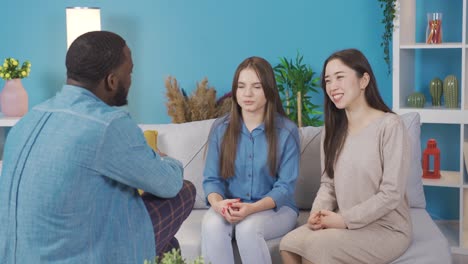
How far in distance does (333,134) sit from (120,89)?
3.28 ft

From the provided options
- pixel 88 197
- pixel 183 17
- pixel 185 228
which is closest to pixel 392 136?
pixel 185 228

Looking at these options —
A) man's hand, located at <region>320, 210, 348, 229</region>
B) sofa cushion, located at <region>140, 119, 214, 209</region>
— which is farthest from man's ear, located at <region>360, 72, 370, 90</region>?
sofa cushion, located at <region>140, 119, 214, 209</region>

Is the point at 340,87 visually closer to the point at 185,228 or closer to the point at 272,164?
the point at 272,164

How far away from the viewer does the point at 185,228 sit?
3100 millimetres

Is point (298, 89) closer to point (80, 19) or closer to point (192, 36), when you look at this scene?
point (192, 36)

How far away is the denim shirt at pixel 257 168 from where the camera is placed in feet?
10.0

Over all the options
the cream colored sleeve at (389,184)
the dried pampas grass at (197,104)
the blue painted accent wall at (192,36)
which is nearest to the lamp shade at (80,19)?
the blue painted accent wall at (192,36)

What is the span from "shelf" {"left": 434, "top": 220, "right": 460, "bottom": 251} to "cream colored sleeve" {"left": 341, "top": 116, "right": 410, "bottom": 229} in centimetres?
136

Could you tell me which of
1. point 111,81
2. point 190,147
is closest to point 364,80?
point 190,147

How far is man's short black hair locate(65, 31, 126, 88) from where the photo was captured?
2.14 meters

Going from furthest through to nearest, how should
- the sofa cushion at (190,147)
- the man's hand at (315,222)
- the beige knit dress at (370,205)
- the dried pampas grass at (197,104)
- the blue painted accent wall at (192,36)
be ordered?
the blue painted accent wall at (192,36) < the dried pampas grass at (197,104) < the sofa cushion at (190,147) < the man's hand at (315,222) < the beige knit dress at (370,205)

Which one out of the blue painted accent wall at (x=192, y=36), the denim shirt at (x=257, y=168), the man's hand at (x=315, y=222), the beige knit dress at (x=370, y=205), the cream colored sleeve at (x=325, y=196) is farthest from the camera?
the blue painted accent wall at (x=192, y=36)

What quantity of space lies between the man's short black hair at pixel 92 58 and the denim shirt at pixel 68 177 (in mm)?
42

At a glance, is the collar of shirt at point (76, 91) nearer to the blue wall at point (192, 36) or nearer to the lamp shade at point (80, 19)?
the lamp shade at point (80, 19)
